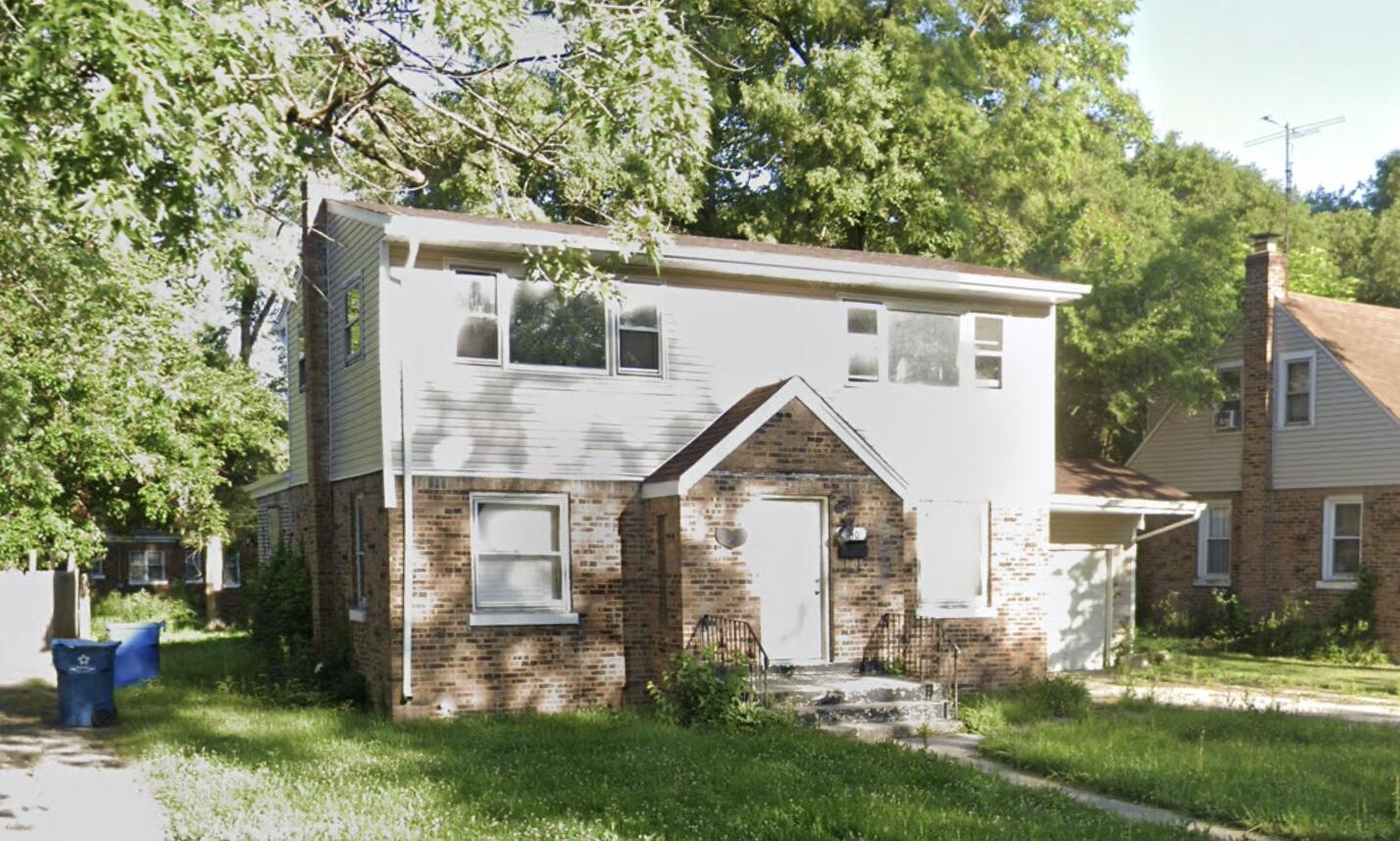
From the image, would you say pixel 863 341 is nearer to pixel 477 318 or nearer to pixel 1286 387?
pixel 477 318

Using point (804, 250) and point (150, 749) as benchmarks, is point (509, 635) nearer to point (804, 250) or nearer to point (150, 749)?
point (150, 749)

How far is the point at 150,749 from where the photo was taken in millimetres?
12281

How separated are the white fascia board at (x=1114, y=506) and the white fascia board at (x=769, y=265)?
10.6 feet

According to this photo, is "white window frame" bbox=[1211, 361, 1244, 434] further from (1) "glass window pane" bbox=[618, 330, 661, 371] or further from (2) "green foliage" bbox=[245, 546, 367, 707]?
(2) "green foliage" bbox=[245, 546, 367, 707]

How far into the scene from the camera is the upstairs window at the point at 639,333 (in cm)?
1544

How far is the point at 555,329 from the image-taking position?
1509 cm

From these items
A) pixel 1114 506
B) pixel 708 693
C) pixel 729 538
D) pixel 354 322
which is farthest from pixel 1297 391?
pixel 354 322

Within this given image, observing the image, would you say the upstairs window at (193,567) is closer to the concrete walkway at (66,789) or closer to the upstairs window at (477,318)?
the concrete walkway at (66,789)

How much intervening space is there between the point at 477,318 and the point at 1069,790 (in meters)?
8.42

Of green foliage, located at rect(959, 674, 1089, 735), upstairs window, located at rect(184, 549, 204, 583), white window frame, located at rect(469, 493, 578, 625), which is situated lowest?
upstairs window, located at rect(184, 549, 204, 583)

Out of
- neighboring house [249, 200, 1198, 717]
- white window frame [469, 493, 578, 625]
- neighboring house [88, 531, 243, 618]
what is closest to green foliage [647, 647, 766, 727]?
neighboring house [249, 200, 1198, 717]

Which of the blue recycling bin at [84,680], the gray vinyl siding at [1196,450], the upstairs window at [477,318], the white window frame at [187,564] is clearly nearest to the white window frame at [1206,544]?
the gray vinyl siding at [1196,450]

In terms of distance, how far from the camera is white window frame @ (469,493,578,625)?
14.5 m

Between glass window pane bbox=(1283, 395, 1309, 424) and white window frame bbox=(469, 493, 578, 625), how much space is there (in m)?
16.0
